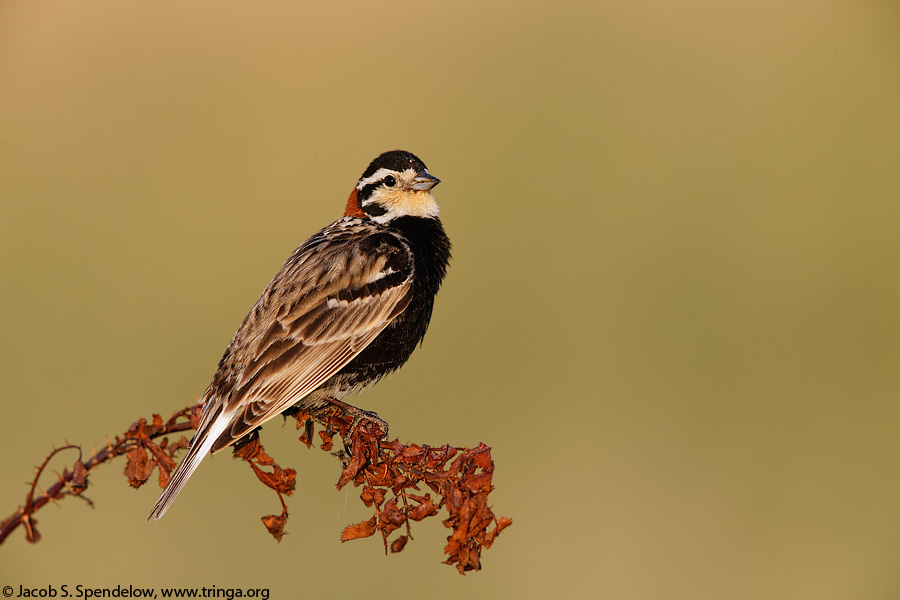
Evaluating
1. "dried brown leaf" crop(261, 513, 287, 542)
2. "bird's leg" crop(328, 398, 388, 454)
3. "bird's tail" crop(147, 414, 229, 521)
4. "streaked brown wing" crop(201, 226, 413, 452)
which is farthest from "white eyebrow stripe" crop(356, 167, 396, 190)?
"dried brown leaf" crop(261, 513, 287, 542)

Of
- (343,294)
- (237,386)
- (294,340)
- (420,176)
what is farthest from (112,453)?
(420,176)

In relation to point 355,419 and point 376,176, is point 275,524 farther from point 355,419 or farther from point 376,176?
point 376,176

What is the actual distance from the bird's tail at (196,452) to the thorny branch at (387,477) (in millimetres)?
331

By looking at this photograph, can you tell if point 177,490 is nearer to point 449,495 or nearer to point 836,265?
point 449,495

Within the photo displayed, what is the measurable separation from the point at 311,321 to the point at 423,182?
1.67 meters

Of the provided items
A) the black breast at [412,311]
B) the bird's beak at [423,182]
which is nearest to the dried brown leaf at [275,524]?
the black breast at [412,311]

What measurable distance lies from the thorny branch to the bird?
1.80ft

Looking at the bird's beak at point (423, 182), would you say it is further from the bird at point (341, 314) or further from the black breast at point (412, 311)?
the black breast at point (412, 311)

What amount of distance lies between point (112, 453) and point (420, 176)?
13.1ft

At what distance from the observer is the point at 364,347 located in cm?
567

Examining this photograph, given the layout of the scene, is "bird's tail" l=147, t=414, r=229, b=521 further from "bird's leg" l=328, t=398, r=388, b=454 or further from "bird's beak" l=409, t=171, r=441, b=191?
"bird's beak" l=409, t=171, r=441, b=191

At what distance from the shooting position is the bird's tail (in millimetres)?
4453

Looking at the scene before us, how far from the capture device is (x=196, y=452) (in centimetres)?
483

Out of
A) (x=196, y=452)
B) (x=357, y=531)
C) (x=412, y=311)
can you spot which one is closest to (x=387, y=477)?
(x=357, y=531)
